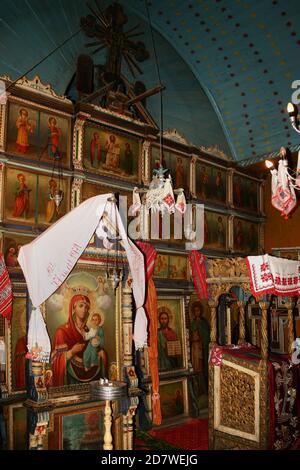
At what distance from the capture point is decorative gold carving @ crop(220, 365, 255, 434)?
7172 mm

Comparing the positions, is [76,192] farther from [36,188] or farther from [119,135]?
[119,135]

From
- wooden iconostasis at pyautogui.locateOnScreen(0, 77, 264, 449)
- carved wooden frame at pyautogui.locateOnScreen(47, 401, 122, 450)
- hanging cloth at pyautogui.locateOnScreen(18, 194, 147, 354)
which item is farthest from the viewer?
wooden iconostasis at pyautogui.locateOnScreen(0, 77, 264, 449)

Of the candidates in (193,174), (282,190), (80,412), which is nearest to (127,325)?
(80,412)

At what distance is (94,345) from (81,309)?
0.67 meters

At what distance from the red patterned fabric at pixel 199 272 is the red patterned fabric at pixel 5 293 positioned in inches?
149

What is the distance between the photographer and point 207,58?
33.8 feet

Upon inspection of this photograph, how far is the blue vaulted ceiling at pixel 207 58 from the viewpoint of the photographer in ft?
26.1

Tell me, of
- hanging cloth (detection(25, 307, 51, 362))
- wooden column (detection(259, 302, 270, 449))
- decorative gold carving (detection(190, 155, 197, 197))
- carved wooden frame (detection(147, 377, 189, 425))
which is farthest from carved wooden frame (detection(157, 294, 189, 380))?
hanging cloth (detection(25, 307, 51, 362))

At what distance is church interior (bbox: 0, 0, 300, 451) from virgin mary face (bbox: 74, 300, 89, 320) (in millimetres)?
34

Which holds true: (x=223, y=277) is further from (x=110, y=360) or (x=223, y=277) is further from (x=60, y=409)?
(x=60, y=409)

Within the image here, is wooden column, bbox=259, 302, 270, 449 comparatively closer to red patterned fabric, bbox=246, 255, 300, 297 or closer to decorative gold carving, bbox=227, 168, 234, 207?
red patterned fabric, bbox=246, 255, 300, 297

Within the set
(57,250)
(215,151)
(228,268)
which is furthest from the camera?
(215,151)

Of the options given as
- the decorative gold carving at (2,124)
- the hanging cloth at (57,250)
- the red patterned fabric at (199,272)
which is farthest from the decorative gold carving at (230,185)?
the decorative gold carving at (2,124)

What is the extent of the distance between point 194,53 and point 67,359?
7.50m
